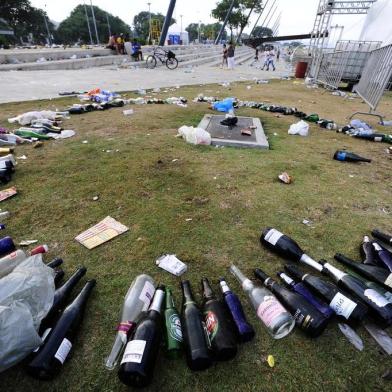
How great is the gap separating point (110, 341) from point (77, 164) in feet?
9.84

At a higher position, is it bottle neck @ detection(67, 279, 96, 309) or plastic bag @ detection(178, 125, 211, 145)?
bottle neck @ detection(67, 279, 96, 309)

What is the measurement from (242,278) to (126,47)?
2278cm

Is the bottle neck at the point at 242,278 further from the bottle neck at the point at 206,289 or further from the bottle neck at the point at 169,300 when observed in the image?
the bottle neck at the point at 169,300

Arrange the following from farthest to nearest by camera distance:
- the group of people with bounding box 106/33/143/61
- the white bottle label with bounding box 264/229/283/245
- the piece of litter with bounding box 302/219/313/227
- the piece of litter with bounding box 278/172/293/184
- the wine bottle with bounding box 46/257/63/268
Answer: the group of people with bounding box 106/33/143/61, the piece of litter with bounding box 278/172/293/184, the piece of litter with bounding box 302/219/313/227, the white bottle label with bounding box 264/229/283/245, the wine bottle with bounding box 46/257/63/268

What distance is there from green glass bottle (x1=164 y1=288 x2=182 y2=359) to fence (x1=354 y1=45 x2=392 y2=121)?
774 cm

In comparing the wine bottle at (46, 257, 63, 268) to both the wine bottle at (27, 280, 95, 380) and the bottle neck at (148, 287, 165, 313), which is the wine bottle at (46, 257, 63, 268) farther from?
the bottle neck at (148, 287, 165, 313)

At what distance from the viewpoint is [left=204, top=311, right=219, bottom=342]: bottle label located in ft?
5.22

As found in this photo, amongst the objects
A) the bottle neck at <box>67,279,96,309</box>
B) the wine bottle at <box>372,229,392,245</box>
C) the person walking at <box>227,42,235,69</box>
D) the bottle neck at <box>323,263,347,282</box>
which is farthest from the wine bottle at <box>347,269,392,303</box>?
the person walking at <box>227,42,235,69</box>

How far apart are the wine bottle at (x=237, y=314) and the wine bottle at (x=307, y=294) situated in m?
0.44

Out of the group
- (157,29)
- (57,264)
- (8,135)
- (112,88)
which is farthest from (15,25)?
(57,264)

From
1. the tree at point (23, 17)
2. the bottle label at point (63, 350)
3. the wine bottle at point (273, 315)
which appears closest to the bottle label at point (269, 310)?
the wine bottle at point (273, 315)

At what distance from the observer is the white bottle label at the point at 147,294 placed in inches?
72.3

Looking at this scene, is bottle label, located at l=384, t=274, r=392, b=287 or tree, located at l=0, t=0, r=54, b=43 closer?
bottle label, located at l=384, t=274, r=392, b=287

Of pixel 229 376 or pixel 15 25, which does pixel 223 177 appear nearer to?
pixel 229 376
